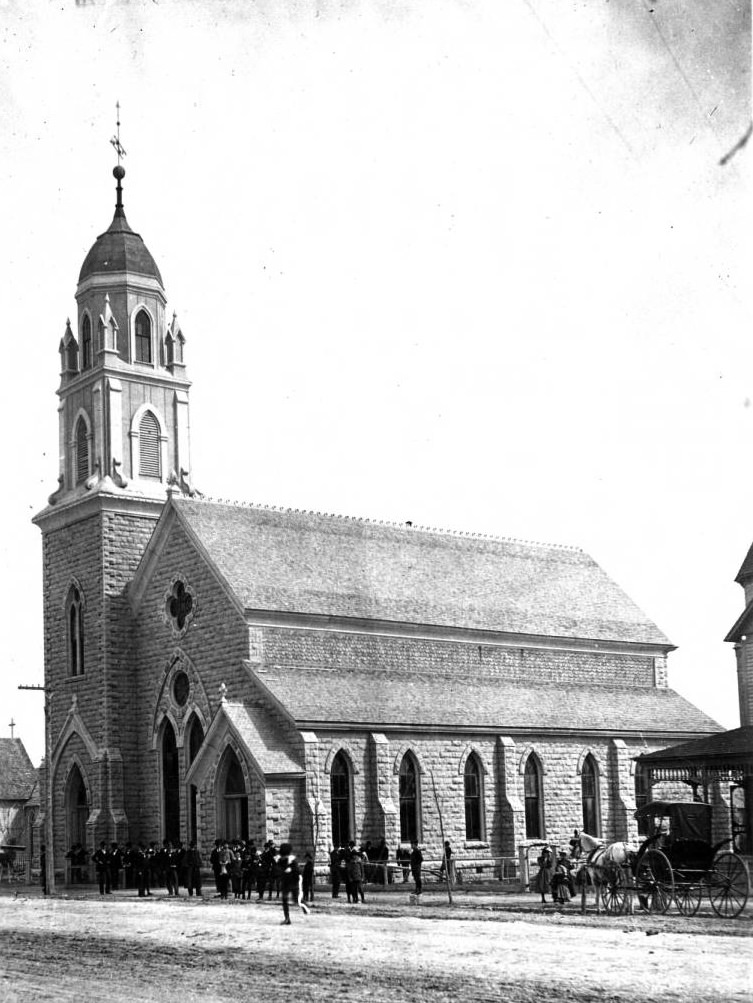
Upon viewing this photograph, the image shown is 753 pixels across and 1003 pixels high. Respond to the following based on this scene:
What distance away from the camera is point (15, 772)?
297ft

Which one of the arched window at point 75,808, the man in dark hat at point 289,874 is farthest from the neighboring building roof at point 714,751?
the arched window at point 75,808

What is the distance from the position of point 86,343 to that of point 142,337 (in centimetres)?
201

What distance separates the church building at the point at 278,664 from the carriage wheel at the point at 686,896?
1503 cm

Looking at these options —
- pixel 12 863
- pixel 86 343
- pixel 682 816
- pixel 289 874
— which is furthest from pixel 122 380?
pixel 12 863

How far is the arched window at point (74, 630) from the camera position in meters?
51.3

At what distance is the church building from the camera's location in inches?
1726

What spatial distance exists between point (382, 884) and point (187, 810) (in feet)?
26.5

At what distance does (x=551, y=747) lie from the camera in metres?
49.1

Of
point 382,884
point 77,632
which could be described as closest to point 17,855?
point 77,632

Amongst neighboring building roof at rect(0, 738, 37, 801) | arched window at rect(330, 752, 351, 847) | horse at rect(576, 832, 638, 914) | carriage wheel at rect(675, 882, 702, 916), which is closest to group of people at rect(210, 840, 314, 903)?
arched window at rect(330, 752, 351, 847)

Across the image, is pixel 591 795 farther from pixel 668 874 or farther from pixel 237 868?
pixel 668 874

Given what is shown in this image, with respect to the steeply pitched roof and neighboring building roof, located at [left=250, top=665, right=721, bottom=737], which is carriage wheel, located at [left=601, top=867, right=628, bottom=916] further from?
neighboring building roof, located at [left=250, top=665, right=721, bottom=737]

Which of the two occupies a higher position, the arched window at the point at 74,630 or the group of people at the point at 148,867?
the arched window at the point at 74,630

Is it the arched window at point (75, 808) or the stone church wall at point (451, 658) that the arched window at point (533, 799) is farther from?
the arched window at point (75, 808)
